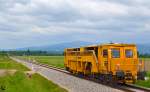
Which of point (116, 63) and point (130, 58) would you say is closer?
point (116, 63)

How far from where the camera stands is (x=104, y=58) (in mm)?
38219

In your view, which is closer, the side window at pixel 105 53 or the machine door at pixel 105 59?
the machine door at pixel 105 59

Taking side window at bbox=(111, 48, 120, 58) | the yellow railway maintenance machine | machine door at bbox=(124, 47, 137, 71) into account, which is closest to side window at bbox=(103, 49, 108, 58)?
the yellow railway maintenance machine

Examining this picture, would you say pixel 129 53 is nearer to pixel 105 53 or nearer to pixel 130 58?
pixel 130 58

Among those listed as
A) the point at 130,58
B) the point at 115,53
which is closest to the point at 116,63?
the point at 115,53

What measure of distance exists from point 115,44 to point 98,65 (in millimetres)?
2537

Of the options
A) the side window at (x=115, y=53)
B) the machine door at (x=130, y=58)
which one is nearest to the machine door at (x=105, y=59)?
the side window at (x=115, y=53)

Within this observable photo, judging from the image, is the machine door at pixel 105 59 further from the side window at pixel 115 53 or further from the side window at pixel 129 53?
the side window at pixel 129 53

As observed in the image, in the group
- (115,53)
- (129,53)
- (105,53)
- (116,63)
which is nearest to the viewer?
(116,63)

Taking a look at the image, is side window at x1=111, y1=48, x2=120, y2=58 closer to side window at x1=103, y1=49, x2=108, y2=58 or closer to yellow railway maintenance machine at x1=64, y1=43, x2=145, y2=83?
yellow railway maintenance machine at x1=64, y1=43, x2=145, y2=83

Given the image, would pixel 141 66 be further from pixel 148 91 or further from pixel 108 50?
pixel 148 91

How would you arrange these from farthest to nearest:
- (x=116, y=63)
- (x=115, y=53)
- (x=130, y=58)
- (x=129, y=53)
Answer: (x=129, y=53), (x=115, y=53), (x=130, y=58), (x=116, y=63)

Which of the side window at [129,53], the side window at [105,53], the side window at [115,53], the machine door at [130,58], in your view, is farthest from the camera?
the side window at [105,53]

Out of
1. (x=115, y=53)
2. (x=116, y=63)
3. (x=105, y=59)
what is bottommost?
(x=116, y=63)
